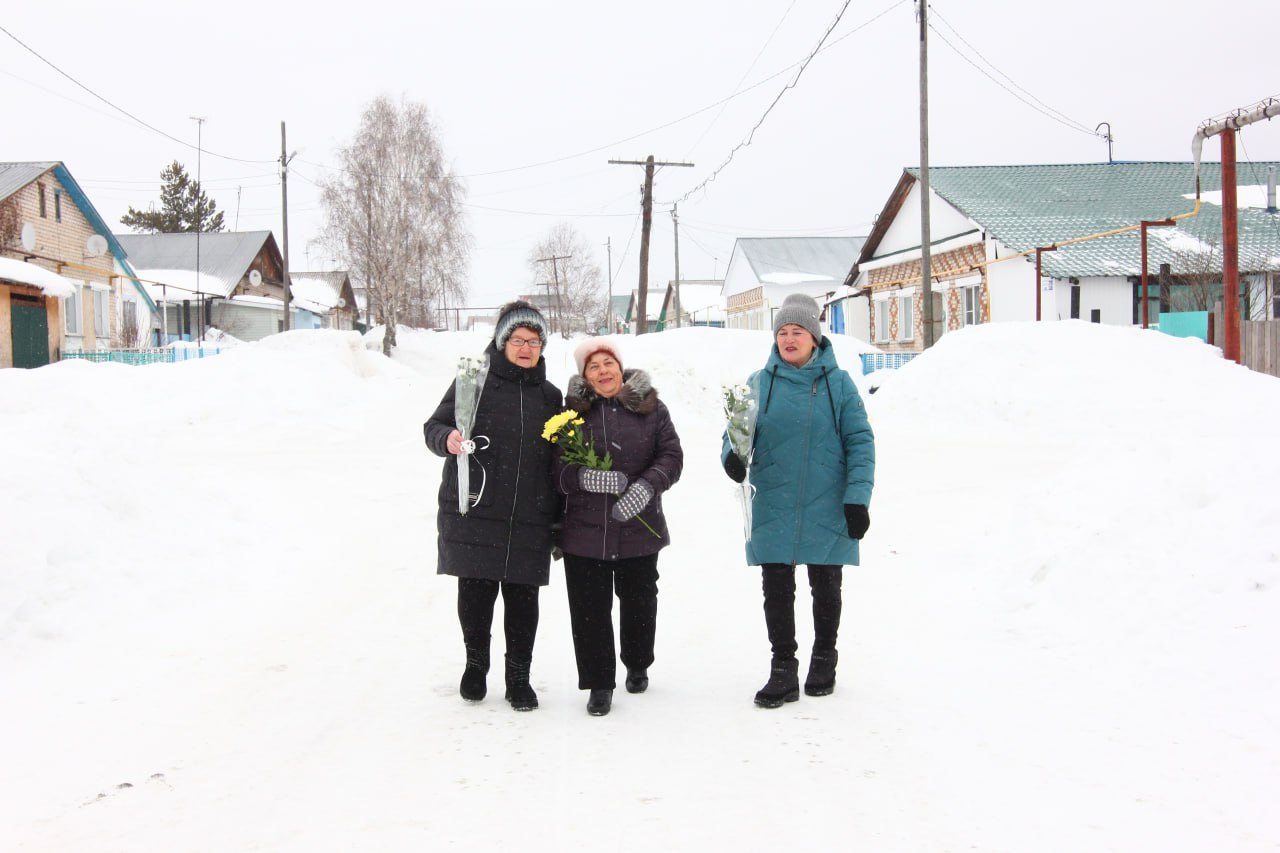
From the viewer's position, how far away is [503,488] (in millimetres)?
4453

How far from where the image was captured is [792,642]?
4.57 metres

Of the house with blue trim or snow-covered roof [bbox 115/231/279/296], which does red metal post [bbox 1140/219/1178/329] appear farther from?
snow-covered roof [bbox 115/231/279/296]

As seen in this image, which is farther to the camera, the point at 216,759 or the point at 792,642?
the point at 792,642

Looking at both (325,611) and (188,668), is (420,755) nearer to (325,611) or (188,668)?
(188,668)

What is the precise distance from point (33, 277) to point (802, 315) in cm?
2642

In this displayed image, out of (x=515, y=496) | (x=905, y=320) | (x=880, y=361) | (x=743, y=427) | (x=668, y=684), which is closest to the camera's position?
(x=515, y=496)

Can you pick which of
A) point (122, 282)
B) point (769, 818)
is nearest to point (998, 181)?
point (122, 282)

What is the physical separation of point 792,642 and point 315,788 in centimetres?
206

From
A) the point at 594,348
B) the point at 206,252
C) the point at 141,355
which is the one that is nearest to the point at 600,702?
the point at 594,348

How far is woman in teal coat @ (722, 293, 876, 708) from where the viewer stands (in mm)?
4520

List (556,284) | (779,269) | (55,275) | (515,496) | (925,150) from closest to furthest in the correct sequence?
1. (515,496)
2. (925,150)
3. (55,275)
4. (779,269)
5. (556,284)

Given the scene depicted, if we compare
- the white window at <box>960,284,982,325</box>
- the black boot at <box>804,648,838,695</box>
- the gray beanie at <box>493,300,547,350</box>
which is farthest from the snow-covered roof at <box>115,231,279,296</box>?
the black boot at <box>804,648,838,695</box>

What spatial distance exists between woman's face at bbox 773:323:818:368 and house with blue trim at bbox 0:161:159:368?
24862 millimetres

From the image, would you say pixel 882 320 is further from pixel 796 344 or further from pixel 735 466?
pixel 735 466
